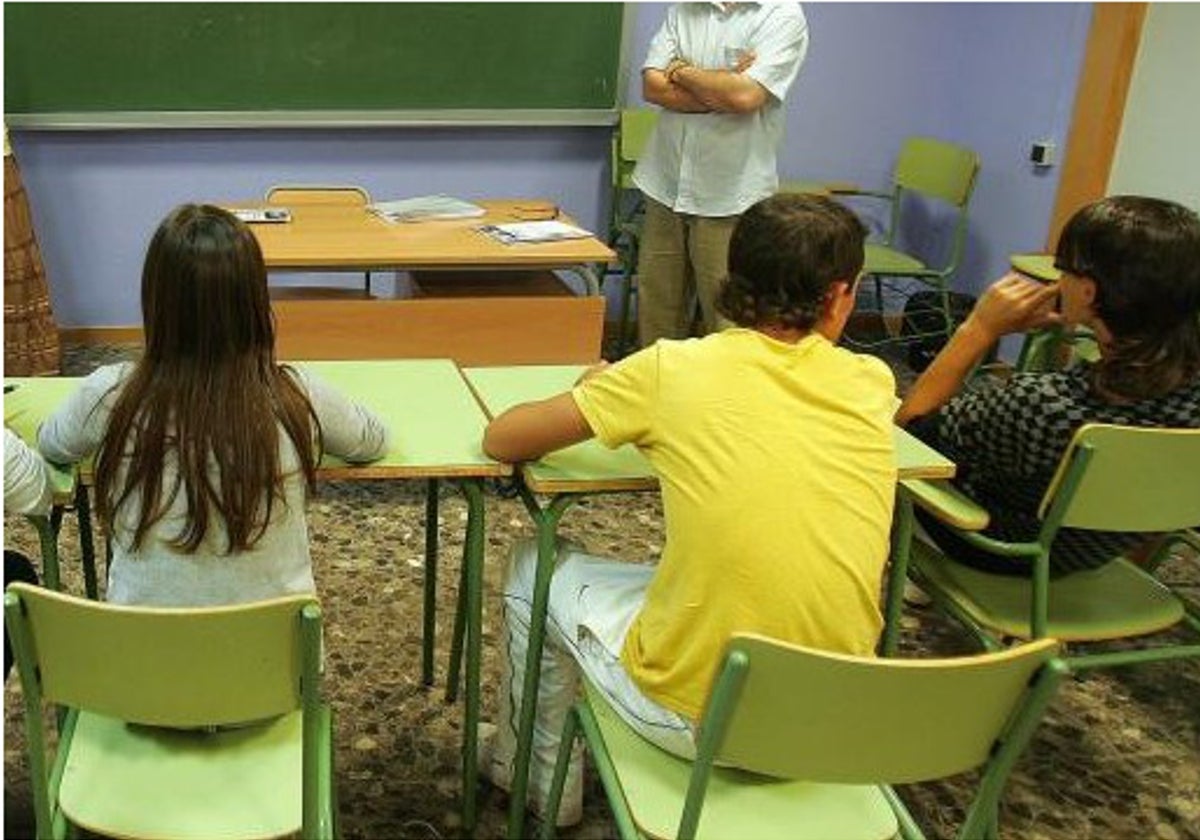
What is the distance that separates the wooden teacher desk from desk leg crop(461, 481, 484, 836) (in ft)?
4.03

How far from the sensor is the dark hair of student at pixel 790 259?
4.69ft

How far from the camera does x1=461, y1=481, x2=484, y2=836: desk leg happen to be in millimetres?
1744

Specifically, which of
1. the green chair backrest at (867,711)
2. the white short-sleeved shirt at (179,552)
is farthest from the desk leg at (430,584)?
the green chair backrest at (867,711)

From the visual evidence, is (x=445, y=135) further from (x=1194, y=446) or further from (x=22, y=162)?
(x=1194, y=446)

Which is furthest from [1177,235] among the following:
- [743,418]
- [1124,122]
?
[1124,122]

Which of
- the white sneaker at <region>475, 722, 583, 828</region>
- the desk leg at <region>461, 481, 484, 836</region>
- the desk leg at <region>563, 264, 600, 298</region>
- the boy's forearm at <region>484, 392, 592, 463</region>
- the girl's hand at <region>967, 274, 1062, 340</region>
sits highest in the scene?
the girl's hand at <region>967, 274, 1062, 340</region>

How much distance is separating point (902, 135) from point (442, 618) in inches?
126

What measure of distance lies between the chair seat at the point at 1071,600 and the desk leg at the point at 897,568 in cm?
7

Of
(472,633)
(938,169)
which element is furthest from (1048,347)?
(938,169)

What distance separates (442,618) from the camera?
2.62m

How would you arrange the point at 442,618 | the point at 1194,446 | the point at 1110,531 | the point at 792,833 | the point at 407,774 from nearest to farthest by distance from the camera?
the point at 792,833 → the point at 1194,446 → the point at 1110,531 → the point at 407,774 → the point at 442,618

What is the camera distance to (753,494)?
1335 millimetres

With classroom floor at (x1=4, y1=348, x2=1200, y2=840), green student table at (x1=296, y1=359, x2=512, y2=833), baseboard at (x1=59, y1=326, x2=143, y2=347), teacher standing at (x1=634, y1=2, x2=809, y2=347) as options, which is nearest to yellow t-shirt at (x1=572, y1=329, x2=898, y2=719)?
green student table at (x1=296, y1=359, x2=512, y2=833)

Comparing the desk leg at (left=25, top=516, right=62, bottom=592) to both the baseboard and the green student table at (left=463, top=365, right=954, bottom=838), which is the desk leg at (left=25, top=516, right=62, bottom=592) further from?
the baseboard
